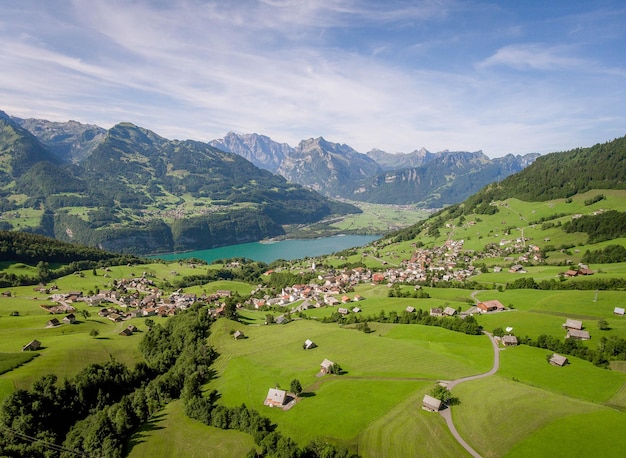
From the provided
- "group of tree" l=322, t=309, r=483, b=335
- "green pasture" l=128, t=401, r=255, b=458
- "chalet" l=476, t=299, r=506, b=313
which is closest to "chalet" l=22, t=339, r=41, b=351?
"green pasture" l=128, t=401, r=255, b=458

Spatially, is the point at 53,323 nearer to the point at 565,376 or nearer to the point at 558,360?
the point at 565,376

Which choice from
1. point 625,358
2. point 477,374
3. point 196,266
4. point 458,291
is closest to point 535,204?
point 458,291

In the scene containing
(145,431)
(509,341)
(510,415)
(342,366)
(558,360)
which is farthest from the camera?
(509,341)

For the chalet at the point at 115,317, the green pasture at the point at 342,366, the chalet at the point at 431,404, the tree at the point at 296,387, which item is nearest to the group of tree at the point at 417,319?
the green pasture at the point at 342,366

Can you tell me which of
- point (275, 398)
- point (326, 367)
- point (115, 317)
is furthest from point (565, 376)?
point (115, 317)

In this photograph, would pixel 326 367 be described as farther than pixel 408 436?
Yes

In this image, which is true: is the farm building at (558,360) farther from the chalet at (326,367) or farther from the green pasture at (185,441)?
the green pasture at (185,441)

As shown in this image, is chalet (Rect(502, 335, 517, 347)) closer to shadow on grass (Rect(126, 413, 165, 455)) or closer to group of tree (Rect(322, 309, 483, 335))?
group of tree (Rect(322, 309, 483, 335))

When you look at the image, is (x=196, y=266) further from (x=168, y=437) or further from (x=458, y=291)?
(x=168, y=437)
